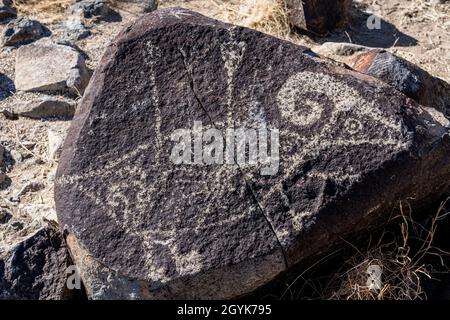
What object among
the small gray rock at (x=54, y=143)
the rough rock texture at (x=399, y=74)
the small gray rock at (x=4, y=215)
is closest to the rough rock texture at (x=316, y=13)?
the rough rock texture at (x=399, y=74)

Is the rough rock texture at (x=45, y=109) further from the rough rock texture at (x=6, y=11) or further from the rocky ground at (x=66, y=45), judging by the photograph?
the rough rock texture at (x=6, y=11)

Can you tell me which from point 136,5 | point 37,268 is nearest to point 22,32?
point 136,5

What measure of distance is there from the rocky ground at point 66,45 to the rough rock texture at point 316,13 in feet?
0.21

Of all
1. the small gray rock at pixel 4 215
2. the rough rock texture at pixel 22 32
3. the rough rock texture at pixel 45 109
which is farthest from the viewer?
the rough rock texture at pixel 22 32

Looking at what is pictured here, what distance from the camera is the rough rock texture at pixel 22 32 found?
4344mm

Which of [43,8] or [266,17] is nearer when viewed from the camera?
[266,17]

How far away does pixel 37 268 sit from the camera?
2715mm

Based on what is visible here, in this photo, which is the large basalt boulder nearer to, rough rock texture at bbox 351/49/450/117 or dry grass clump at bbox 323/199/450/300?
dry grass clump at bbox 323/199/450/300

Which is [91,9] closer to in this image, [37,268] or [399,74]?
[399,74]

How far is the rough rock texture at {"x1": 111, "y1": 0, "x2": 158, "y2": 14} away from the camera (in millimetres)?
4688

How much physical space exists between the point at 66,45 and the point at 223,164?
1913mm

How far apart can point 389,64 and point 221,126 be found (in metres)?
1.16

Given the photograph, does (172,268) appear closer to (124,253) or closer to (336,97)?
(124,253)

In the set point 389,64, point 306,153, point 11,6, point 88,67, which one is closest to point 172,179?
point 306,153
